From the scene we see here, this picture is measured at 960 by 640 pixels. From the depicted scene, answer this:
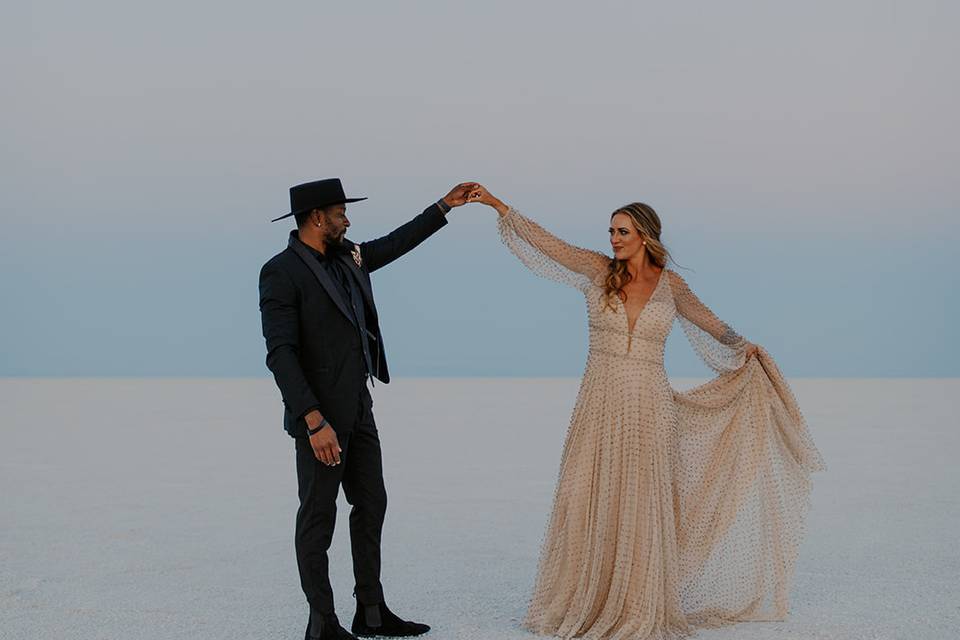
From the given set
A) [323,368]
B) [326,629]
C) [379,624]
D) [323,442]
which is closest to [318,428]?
[323,442]

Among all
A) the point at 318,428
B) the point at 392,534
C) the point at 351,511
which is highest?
the point at 318,428

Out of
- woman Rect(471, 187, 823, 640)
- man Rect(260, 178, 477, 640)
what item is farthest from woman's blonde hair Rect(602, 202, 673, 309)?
man Rect(260, 178, 477, 640)

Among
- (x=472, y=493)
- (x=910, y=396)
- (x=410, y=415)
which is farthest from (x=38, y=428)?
(x=910, y=396)

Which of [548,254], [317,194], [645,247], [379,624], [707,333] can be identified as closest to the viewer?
[317,194]

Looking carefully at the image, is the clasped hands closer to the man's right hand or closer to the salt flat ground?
the man's right hand

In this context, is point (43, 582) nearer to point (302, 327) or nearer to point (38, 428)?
point (302, 327)

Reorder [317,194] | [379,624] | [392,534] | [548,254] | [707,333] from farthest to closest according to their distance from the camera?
[392,534] < [707,333] < [548,254] < [379,624] < [317,194]

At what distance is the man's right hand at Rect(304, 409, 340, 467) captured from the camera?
475 cm

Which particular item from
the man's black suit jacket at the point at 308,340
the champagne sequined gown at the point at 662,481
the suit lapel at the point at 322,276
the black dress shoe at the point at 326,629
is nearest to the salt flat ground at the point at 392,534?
the champagne sequined gown at the point at 662,481

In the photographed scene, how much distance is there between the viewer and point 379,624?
17.3 feet

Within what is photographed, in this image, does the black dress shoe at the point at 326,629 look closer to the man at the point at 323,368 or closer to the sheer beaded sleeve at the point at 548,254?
the man at the point at 323,368

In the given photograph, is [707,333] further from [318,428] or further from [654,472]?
[318,428]

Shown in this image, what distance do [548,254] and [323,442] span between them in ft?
4.67

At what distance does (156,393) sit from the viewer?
30016 mm
